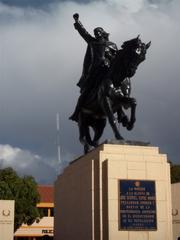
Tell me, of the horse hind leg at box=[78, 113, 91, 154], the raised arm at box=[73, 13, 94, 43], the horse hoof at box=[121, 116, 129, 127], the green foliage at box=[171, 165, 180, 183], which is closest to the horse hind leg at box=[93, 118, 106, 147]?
the horse hind leg at box=[78, 113, 91, 154]

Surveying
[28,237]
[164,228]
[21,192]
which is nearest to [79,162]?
[164,228]

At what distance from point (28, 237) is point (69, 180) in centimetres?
4264

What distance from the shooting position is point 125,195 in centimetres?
1230

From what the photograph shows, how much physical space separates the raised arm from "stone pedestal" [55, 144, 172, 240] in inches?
164

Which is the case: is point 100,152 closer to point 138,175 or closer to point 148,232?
point 138,175

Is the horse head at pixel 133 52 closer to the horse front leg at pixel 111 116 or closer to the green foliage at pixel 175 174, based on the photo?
the horse front leg at pixel 111 116

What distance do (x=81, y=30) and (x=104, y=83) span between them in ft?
9.18

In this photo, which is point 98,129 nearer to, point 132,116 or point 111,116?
point 132,116

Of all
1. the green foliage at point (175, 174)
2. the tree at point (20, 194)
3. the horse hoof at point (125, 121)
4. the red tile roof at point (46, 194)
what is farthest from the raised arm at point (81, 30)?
the red tile roof at point (46, 194)

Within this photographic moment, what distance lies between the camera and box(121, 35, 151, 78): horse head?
13000mm

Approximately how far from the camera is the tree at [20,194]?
4012 cm

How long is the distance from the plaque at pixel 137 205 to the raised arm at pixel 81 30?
526 centimetres

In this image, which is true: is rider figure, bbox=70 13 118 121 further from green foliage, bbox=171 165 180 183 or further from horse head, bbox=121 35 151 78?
green foliage, bbox=171 165 180 183

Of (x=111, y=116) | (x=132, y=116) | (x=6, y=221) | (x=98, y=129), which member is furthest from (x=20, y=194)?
(x=111, y=116)
